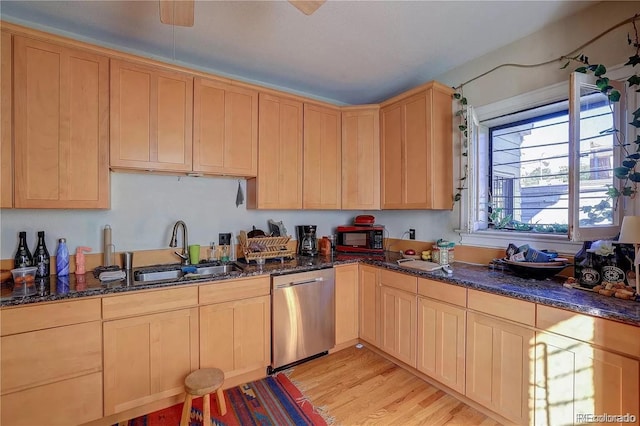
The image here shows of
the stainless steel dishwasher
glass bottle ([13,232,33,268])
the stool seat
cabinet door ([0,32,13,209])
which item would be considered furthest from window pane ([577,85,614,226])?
glass bottle ([13,232,33,268])

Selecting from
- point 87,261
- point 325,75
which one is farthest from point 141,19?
point 87,261

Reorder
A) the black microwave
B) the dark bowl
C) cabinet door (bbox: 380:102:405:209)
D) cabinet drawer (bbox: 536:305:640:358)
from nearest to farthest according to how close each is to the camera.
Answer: cabinet drawer (bbox: 536:305:640:358) → the dark bowl → cabinet door (bbox: 380:102:405:209) → the black microwave

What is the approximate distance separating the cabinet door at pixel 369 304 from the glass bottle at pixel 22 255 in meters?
2.55

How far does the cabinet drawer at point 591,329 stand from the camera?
1263 mm

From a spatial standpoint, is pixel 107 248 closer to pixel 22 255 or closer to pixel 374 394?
pixel 22 255

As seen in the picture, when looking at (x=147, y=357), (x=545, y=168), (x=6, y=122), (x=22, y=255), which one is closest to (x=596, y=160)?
(x=545, y=168)

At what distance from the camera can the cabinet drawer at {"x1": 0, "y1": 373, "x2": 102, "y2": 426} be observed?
4.99ft

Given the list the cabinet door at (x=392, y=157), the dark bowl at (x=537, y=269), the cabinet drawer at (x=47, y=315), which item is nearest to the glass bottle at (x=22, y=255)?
the cabinet drawer at (x=47, y=315)

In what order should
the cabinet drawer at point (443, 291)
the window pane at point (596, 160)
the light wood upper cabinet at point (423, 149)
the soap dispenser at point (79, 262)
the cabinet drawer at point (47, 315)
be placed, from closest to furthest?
the cabinet drawer at point (47, 315), the window pane at point (596, 160), the cabinet drawer at point (443, 291), the soap dispenser at point (79, 262), the light wood upper cabinet at point (423, 149)

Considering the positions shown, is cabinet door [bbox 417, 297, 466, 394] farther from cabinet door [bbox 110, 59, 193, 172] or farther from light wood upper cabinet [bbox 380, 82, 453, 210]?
cabinet door [bbox 110, 59, 193, 172]

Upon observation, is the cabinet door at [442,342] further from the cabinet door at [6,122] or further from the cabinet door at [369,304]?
the cabinet door at [6,122]

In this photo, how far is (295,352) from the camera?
240cm

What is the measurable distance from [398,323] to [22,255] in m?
2.80

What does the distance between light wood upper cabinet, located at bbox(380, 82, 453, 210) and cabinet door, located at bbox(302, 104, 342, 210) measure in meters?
0.58
